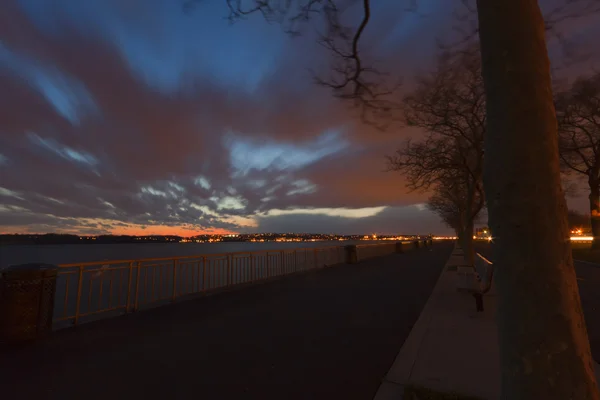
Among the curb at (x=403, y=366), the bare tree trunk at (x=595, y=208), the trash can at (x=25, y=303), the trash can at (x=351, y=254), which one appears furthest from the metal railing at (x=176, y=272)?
the bare tree trunk at (x=595, y=208)

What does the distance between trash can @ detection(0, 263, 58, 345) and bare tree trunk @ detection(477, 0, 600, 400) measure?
6334mm

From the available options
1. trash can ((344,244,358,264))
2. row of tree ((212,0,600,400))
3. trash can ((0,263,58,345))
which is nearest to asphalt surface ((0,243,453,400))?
trash can ((0,263,58,345))

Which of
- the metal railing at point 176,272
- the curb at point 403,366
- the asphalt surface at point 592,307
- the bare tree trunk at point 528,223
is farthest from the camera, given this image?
the metal railing at point 176,272

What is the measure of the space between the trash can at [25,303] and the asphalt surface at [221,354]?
0.34 m

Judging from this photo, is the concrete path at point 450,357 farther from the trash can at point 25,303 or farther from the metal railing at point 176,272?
the trash can at point 25,303

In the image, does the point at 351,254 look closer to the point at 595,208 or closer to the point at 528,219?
the point at 528,219

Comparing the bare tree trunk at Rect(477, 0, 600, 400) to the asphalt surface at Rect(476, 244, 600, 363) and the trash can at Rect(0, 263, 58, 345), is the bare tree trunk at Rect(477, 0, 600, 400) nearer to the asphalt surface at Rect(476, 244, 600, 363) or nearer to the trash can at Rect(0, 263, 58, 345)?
the asphalt surface at Rect(476, 244, 600, 363)

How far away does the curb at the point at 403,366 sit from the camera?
3.23 meters

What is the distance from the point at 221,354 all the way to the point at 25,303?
333 centimetres

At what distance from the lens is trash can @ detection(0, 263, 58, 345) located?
15.6 feet

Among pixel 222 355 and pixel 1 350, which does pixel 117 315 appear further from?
pixel 222 355

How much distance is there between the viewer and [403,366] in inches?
152

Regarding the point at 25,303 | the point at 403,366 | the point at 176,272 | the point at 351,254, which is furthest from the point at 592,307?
the point at 176,272

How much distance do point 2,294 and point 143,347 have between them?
94.1 inches
